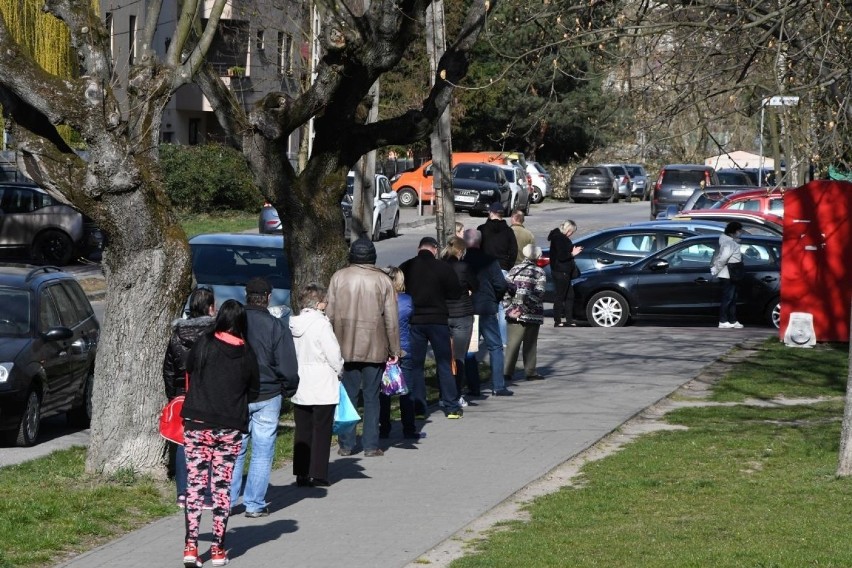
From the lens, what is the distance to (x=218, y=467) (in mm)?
7680

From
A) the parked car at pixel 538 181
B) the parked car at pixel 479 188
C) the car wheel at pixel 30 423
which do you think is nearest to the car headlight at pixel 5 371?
the car wheel at pixel 30 423

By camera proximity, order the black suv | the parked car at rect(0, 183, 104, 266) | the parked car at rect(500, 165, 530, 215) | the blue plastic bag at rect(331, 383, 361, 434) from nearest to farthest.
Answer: the blue plastic bag at rect(331, 383, 361, 434), the black suv, the parked car at rect(0, 183, 104, 266), the parked car at rect(500, 165, 530, 215)

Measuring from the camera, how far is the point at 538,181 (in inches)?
2308

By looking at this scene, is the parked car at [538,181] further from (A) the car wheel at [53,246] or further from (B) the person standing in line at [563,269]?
(B) the person standing in line at [563,269]

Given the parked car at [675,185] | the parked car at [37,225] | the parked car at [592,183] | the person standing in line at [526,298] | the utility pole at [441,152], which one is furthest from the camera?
the parked car at [592,183]

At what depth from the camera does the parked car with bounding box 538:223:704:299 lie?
23406mm

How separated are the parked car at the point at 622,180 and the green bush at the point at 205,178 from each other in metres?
24.5

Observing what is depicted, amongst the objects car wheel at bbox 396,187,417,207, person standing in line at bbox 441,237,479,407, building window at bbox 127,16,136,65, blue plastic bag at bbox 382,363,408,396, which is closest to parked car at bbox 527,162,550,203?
car wheel at bbox 396,187,417,207

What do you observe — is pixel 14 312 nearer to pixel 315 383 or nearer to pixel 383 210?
pixel 315 383

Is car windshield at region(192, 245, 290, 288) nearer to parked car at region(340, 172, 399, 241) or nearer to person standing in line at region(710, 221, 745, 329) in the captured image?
person standing in line at region(710, 221, 745, 329)

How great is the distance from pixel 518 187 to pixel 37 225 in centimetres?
2335

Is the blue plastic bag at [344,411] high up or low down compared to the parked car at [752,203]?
down

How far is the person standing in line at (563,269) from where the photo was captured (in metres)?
21.1

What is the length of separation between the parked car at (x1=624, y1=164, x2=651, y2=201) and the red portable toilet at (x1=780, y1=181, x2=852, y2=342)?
4473cm
